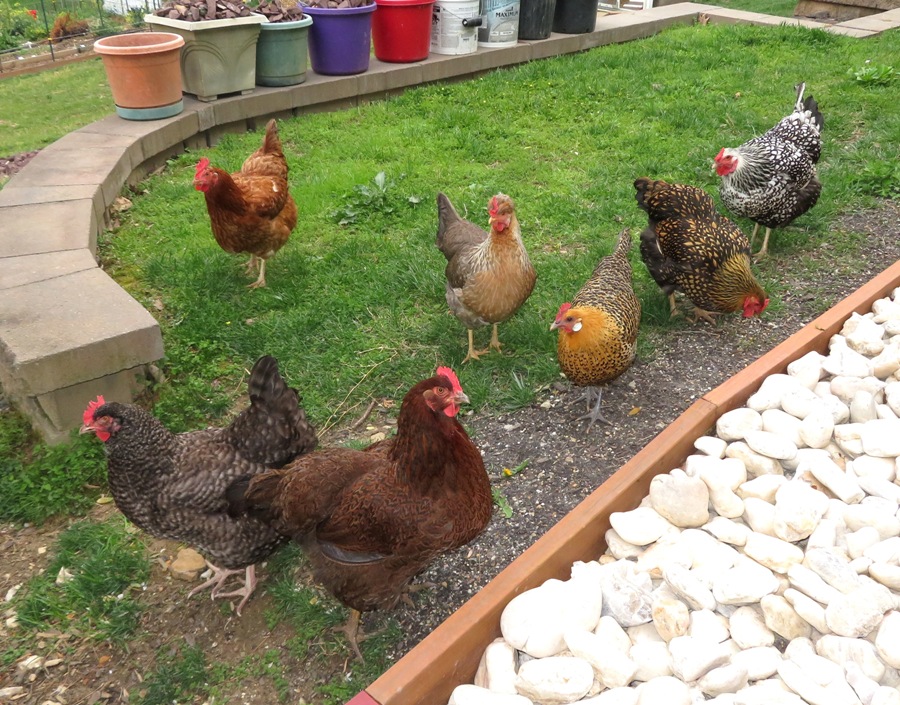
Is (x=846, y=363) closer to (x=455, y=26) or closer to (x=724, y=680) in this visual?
(x=724, y=680)

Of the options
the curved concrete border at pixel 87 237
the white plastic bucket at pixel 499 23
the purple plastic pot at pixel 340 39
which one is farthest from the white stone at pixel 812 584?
the white plastic bucket at pixel 499 23

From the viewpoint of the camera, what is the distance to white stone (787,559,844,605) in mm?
2098

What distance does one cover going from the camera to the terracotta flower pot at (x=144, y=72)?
6047 millimetres

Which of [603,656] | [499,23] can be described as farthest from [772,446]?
[499,23]

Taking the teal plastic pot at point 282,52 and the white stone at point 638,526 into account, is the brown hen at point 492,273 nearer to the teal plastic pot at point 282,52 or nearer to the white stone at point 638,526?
the white stone at point 638,526

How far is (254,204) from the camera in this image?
4.48 metres

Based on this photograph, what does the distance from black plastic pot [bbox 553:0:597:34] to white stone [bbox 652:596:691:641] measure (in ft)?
30.4

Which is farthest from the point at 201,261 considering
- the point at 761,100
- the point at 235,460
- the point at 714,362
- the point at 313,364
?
the point at 761,100

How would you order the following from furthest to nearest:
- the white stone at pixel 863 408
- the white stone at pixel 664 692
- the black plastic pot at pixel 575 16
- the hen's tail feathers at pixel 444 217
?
the black plastic pot at pixel 575 16, the hen's tail feathers at pixel 444 217, the white stone at pixel 863 408, the white stone at pixel 664 692

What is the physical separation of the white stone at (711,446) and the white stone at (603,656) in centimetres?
89

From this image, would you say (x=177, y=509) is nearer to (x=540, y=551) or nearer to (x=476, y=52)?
(x=540, y=551)

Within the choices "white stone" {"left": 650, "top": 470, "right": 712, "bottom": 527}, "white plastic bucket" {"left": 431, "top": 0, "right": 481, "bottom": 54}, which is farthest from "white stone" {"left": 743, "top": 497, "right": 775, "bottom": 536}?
"white plastic bucket" {"left": 431, "top": 0, "right": 481, "bottom": 54}

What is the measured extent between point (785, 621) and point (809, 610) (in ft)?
0.25

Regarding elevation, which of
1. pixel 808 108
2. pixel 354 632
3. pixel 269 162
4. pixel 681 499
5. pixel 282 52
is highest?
pixel 808 108
